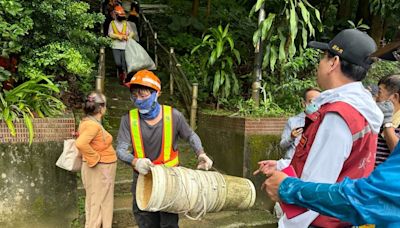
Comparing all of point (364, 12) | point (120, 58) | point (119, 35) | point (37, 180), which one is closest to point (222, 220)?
point (37, 180)

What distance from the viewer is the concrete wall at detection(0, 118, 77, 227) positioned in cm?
429

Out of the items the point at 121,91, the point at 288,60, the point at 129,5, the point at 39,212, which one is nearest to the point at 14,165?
the point at 39,212

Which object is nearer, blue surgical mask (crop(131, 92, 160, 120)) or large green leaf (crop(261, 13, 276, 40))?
blue surgical mask (crop(131, 92, 160, 120))

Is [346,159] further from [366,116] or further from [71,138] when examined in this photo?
[71,138]

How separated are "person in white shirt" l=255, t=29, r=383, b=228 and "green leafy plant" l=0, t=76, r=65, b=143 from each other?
3221mm

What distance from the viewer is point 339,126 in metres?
1.77

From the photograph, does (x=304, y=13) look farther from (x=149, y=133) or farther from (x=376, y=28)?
(x=376, y=28)

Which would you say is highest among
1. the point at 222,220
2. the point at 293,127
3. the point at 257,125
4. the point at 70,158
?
the point at 293,127

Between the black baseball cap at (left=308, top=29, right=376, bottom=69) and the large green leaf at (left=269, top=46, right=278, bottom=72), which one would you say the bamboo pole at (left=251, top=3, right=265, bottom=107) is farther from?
the black baseball cap at (left=308, top=29, right=376, bottom=69)

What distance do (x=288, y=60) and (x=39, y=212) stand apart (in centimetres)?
415

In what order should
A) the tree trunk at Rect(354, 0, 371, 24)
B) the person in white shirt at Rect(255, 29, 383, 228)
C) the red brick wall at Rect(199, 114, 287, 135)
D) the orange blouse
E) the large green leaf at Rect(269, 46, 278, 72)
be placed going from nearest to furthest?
1. the person in white shirt at Rect(255, 29, 383, 228)
2. the orange blouse
3. the red brick wall at Rect(199, 114, 287, 135)
4. the large green leaf at Rect(269, 46, 278, 72)
5. the tree trunk at Rect(354, 0, 371, 24)

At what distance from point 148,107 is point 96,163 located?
109cm

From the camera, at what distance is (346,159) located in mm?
1818

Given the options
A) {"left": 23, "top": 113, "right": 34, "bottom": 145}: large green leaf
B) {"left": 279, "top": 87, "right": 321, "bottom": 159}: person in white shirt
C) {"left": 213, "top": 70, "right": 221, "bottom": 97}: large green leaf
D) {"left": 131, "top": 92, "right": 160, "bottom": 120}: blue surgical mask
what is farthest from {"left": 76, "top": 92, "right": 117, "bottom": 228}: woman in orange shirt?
{"left": 213, "top": 70, "right": 221, "bottom": 97}: large green leaf
